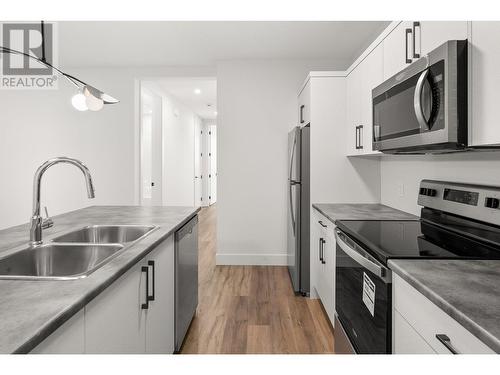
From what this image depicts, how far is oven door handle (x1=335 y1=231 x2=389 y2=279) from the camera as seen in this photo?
1267 mm

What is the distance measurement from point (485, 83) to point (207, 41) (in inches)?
116

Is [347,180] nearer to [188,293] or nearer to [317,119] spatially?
[317,119]

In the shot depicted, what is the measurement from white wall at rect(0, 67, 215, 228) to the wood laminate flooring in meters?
1.92

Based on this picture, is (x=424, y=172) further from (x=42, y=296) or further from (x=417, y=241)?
(x=42, y=296)

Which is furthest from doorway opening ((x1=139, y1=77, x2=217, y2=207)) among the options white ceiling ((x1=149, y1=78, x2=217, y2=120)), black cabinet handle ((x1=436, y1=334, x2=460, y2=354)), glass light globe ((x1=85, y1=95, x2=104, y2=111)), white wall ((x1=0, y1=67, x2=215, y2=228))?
black cabinet handle ((x1=436, y1=334, x2=460, y2=354))

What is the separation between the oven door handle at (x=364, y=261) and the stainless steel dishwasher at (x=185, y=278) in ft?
3.16

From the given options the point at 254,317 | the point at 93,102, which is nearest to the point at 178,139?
the point at 93,102

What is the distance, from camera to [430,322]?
96 centimetres

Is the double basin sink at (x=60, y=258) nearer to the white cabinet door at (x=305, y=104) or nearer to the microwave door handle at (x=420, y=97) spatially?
the microwave door handle at (x=420, y=97)

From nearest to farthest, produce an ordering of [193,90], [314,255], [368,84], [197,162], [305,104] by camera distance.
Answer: [368,84], [314,255], [305,104], [193,90], [197,162]

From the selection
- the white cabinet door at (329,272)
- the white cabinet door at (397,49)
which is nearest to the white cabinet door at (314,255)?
the white cabinet door at (329,272)

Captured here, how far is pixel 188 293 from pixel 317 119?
181 cm

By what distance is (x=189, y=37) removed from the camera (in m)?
3.48
